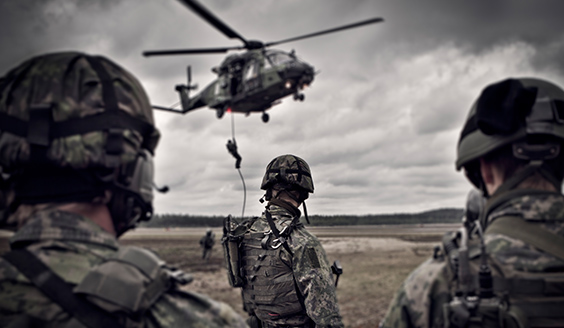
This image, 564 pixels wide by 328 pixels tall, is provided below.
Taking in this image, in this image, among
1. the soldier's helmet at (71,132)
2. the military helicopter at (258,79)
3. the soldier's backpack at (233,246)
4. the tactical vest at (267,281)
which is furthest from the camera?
the military helicopter at (258,79)

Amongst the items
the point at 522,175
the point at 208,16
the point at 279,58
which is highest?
the point at 279,58

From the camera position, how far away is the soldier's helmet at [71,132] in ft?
5.53

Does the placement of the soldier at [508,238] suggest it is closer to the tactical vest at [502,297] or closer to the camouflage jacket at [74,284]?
the tactical vest at [502,297]

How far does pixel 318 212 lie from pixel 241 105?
48.9 feet

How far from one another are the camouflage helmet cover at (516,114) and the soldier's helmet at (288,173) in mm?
2027

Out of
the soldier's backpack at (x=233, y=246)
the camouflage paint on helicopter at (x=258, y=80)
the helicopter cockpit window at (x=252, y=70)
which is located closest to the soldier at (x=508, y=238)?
the soldier's backpack at (x=233, y=246)

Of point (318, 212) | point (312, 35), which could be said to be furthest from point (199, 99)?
point (318, 212)

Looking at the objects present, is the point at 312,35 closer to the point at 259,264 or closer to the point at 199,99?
the point at 199,99

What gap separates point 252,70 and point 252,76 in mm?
287

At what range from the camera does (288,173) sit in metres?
3.96

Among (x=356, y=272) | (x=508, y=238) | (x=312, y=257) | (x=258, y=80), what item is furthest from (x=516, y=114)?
(x=258, y=80)

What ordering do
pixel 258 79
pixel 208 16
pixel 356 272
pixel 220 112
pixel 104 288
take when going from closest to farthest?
pixel 104 288
pixel 208 16
pixel 356 272
pixel 258 79
pixel 220 112

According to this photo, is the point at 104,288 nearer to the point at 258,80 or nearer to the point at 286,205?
the point at 286,205

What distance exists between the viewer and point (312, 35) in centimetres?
1390
